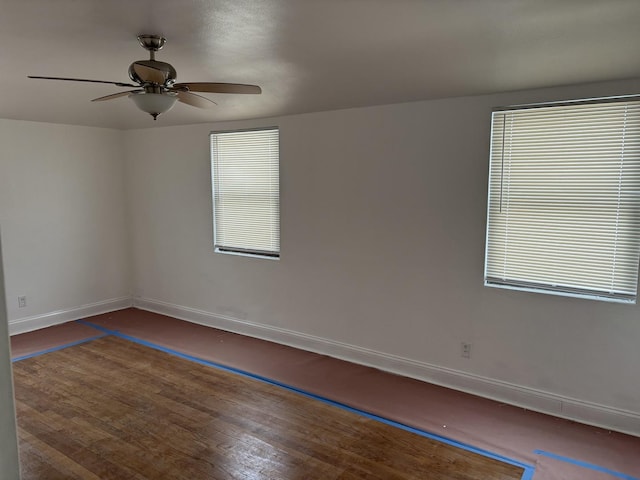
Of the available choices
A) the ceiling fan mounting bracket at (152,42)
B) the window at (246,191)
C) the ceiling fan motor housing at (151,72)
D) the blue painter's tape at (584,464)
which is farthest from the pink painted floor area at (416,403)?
the ceiling fan mounting bracket at (152,42)

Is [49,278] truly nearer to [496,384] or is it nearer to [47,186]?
[47,186]

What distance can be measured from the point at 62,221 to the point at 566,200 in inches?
203

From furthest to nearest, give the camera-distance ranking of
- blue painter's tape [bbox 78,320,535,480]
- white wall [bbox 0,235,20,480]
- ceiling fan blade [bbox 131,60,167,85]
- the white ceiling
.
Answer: blue painter's tape [bbox 78,320,535,480], ceiling fan blade [bbox 131,60,167,85], the white ceiling, white wall [bbox 0,235,20,480]

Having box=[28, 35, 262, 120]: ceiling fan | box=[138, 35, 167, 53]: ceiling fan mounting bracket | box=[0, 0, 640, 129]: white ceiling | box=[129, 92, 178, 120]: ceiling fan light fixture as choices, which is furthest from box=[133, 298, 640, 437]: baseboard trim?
box=[138, 35, 167, 53]: ceiling fan mounting bracket

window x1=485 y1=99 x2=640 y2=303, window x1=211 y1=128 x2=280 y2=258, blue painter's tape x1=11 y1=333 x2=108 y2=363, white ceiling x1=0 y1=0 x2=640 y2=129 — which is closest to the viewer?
white ceiling x1=0 y1=0 x2=640 y2=129

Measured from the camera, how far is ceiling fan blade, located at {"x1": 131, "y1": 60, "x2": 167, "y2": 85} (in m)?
2.12

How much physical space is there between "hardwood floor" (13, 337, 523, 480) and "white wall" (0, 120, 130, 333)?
4.54ft

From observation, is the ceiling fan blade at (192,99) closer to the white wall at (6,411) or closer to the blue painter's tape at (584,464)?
the white wall at (6,411)

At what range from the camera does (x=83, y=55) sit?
101 inches

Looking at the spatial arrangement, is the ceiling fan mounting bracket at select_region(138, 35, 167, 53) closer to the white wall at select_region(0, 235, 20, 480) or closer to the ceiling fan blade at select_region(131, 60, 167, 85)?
the ceiling fan blade at select_region(131, 60, 167, 85)

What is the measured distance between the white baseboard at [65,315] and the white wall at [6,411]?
3.95 m

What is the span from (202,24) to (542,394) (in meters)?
3.30

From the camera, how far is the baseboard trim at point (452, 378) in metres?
3.13

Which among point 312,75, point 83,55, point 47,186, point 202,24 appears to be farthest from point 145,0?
point 47,186
